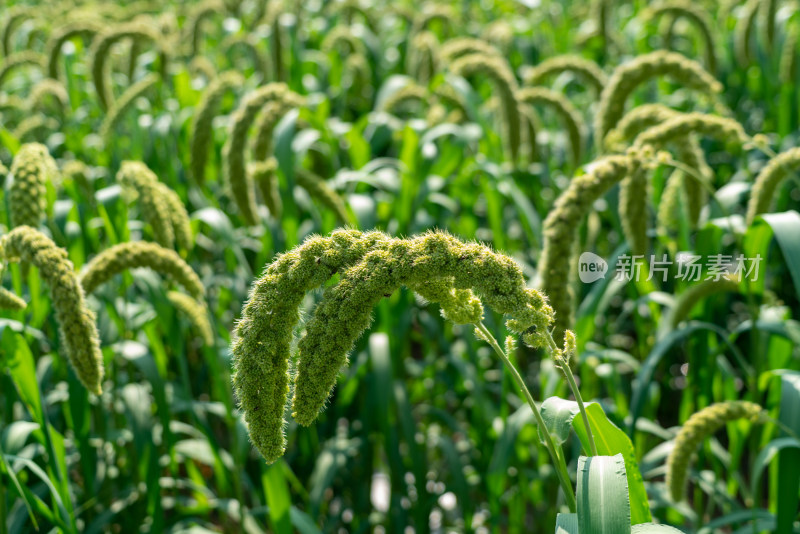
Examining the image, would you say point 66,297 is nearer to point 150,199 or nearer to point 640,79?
point 150,199

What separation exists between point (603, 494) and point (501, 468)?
181 cm

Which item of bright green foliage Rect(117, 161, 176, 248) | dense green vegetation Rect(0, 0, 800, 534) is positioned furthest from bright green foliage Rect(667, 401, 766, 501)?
bright green foliage Rect(117, 161, 176, 248)

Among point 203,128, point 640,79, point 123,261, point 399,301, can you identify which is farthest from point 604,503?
point 203,128

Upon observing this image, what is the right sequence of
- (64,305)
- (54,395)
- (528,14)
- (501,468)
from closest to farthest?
(64,305) → (501,468) → (54,395) → (528,14)

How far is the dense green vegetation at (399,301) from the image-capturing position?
1.65 m

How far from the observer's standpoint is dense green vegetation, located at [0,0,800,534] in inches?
65.0

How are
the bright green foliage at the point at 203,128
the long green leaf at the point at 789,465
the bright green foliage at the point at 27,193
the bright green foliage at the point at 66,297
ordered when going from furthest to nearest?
the bright green foliage at the point at 203,128 → the bright green foliage at the point at 27,193 → the long green leaf at the point at 789,465 → the bright green foliage at the point at 66,297

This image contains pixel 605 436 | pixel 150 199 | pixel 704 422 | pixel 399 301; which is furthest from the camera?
pixel 399 301

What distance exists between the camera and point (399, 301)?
360 cm

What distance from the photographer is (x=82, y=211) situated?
3646 mm

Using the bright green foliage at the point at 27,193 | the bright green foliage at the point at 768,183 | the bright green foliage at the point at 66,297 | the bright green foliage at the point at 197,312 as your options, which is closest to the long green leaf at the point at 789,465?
the bright green foliage at the point at 768,183

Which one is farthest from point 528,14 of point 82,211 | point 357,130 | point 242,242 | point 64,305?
point 64,305

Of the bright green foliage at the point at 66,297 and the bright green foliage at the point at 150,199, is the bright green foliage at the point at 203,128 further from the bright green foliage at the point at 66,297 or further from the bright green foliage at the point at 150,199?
the bright green foliage at the point at 66,297

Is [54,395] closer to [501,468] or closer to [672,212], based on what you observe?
[501,468]
